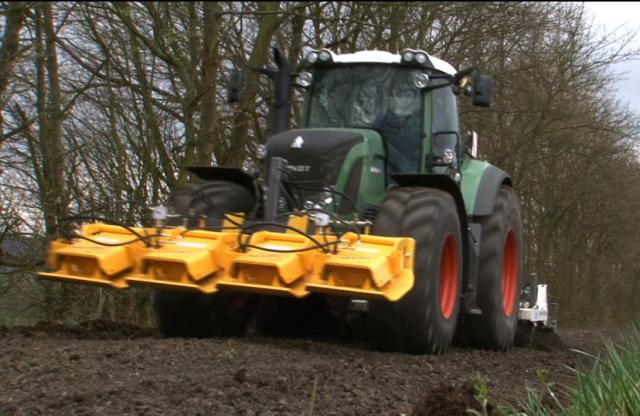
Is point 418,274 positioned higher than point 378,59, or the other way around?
point 378,59

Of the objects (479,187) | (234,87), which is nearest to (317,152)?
(234,87)

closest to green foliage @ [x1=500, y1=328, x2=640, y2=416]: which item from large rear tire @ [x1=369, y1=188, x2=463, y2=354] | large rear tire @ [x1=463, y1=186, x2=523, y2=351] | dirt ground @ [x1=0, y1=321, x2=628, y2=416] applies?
dirt ground @ [x1=0, y1=321, x2=628, y2=416]

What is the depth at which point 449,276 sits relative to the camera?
24.1 feet

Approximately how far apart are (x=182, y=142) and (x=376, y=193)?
594cm

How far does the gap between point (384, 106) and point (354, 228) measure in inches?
68.6

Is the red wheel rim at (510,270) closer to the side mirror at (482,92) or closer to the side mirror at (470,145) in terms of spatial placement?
the side mirror at (470,145)

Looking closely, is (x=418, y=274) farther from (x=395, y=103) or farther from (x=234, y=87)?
(x=234, y=87)

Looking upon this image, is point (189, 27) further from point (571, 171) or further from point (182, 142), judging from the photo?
point (571, 171)

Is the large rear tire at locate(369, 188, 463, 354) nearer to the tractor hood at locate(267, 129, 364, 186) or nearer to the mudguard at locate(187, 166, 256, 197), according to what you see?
the tractor hood at locate(267, 129, 364, 186)

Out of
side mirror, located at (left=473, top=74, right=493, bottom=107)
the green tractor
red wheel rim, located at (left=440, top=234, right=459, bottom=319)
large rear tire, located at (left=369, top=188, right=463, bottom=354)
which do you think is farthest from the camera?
side mirror, located at (left=473, top=74, right=493, bottom=107)

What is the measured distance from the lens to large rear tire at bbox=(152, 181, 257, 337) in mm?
7293

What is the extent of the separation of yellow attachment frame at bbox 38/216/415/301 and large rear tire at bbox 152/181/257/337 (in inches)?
30.8

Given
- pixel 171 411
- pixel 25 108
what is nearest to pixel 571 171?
pixel 25 108

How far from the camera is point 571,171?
24.7m
